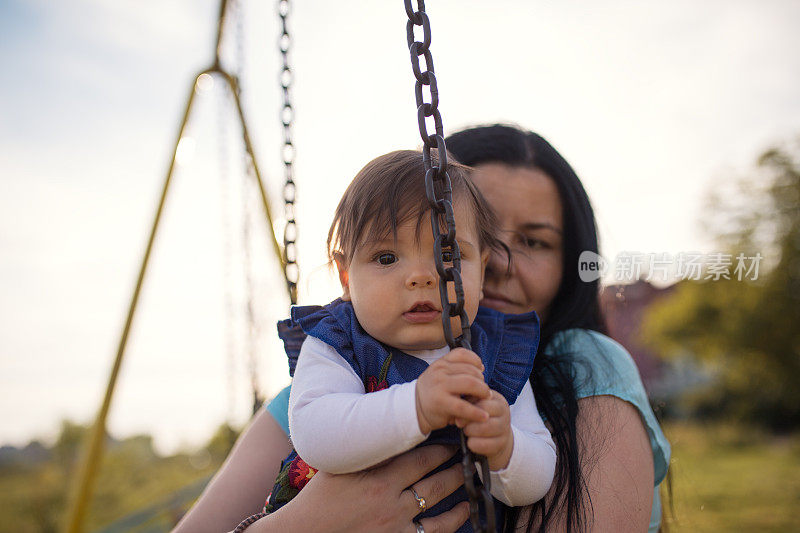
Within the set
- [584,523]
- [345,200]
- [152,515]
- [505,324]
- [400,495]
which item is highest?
[345,200]

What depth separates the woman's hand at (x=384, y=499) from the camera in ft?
3.66

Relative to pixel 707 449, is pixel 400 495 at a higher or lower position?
higher

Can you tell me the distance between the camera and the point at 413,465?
44.6 inches

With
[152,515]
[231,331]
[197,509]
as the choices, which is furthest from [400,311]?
[152,515]

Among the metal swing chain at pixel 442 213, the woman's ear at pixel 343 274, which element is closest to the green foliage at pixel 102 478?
the woman's ear at pixel 343 274

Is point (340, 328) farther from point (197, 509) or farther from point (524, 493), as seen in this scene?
point (197, 509)

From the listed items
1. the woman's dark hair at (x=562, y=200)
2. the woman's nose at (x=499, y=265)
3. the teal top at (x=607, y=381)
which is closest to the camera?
the teal top at (x=607, y=381)

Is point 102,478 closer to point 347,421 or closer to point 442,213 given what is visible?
point 347,421

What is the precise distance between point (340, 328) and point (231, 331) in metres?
2.21

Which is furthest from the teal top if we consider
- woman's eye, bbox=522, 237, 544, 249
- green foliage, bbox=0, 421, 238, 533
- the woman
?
green foliage, bbox=0, 421, 238, 533

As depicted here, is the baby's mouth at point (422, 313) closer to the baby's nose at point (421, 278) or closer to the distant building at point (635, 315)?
the baby's nose at point (421, 278)

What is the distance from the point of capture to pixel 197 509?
141 centimetres

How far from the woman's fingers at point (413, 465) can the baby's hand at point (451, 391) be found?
0.72 feet

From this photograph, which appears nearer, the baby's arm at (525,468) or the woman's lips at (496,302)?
the baby's arm at (525,468)
